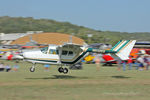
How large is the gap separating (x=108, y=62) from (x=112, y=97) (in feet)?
68.7

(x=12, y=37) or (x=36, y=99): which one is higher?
(x=12, y=37)

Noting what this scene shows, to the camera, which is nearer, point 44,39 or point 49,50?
point 49,50

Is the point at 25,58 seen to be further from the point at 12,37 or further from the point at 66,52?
the point at 12,37

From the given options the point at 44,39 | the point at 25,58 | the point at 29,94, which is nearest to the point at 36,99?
the point at 29,94

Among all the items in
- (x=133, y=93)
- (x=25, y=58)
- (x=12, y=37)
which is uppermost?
(x=12, y=37)

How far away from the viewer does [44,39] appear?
106375 mm

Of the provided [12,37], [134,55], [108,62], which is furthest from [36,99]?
[12,37]

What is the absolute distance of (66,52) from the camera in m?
18.6

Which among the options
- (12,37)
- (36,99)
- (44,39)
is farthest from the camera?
(12,37)

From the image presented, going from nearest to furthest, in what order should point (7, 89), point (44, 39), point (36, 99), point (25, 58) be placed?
point (36, 99) < point (7, 89) < point (25, 58) < point (44, 39)

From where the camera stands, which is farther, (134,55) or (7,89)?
(134,55)

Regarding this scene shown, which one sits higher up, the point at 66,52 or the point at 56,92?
the point at 66,52

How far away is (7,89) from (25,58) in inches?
198

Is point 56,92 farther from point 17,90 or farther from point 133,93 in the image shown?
point 133,93
